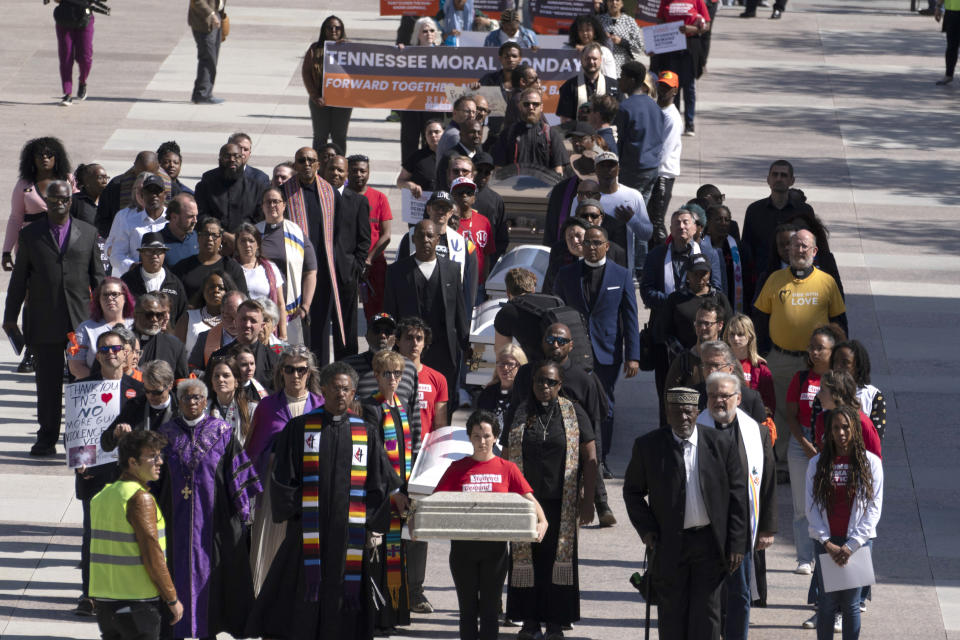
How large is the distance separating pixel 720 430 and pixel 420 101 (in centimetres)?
942

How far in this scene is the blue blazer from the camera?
1190cm

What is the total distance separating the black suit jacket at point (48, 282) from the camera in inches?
481

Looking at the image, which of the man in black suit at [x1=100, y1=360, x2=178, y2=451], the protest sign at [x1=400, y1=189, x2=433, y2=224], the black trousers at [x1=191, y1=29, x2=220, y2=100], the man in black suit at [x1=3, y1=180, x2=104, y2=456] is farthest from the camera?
the black trousers at [x1=191, y1=29, x2=220, y2=100]

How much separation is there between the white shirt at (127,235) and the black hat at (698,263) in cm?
381

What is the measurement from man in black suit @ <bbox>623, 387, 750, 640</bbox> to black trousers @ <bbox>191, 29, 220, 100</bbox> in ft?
48.5

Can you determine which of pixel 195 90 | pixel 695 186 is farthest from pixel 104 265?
pixel 195 90

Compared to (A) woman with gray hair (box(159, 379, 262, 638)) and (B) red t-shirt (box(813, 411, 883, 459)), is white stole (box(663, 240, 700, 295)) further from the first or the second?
(A) woman with gray hair (box(159, 379, 262, 638))

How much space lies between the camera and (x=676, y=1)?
20219 mm

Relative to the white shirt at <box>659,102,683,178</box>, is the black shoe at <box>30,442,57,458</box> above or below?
below

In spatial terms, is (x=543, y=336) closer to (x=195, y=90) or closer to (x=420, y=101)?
(x=420, y=101)

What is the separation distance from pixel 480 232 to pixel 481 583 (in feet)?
15.5

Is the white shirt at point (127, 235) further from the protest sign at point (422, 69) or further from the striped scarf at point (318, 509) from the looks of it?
the protest sign at point (422, 69)

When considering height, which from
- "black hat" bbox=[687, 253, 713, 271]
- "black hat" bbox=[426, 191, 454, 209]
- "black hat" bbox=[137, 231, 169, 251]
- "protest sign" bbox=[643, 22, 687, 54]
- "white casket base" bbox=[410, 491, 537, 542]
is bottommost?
"white casket base" bbox=[410, 491, 537, 542]

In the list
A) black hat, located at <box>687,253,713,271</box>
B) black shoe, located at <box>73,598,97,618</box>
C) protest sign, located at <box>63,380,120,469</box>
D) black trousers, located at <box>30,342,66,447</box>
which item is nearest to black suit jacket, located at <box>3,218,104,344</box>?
black trousers, located at <box>30,342,66,447</box>
